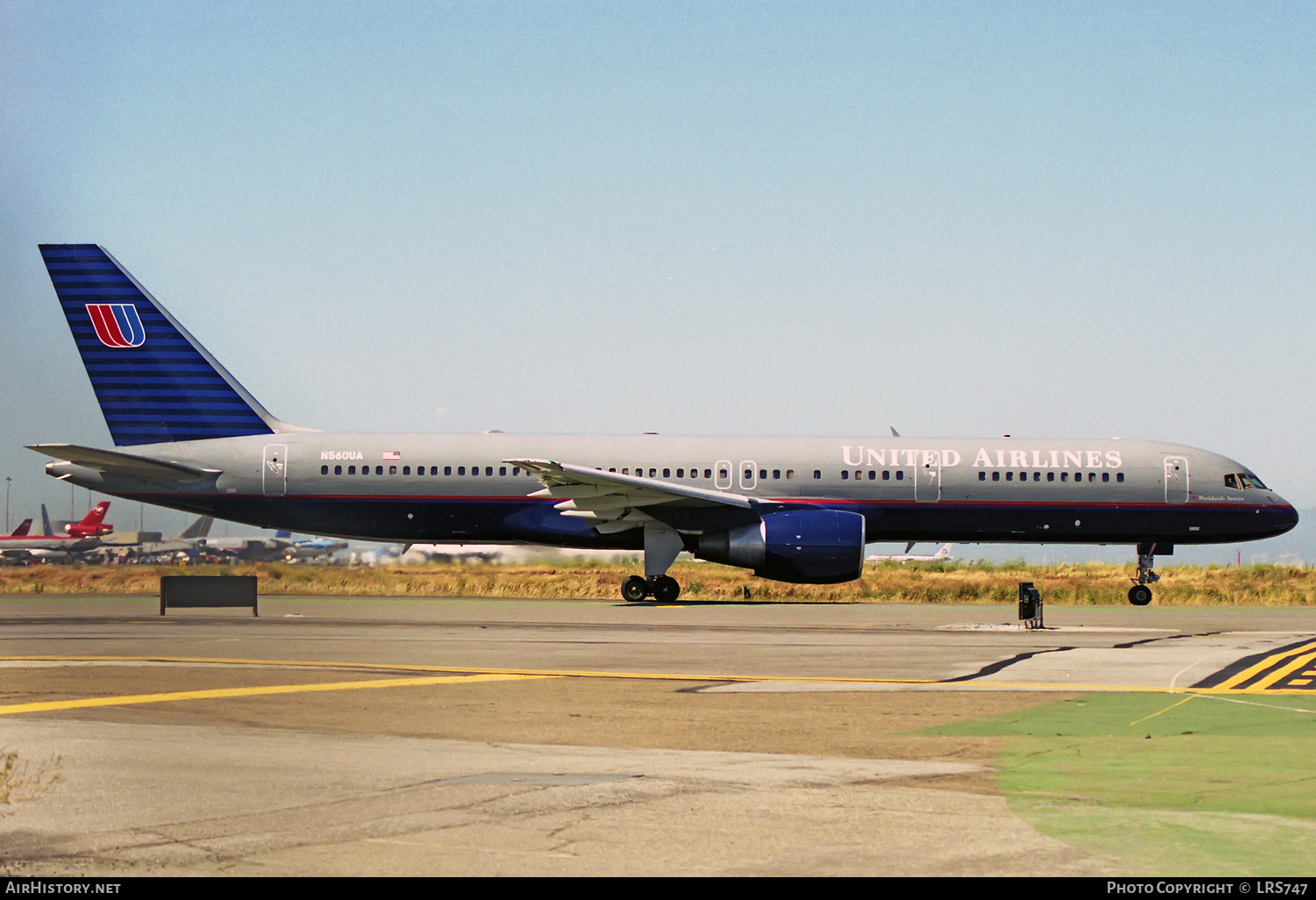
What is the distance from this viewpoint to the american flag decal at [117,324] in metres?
34.3

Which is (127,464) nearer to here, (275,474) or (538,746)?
(275,474)

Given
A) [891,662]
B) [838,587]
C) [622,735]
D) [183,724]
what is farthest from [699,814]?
[838,587]

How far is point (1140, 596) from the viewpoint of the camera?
107 feet

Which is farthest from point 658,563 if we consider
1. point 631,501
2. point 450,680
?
point 450,680

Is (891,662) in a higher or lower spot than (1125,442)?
lower

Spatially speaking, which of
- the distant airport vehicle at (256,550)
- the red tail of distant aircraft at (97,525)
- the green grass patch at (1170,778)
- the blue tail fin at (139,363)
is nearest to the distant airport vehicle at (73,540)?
the red tail of distant aircraft at (97,525)

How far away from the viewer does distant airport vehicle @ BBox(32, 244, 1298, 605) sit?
107ft

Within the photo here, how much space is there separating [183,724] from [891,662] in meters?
9.13

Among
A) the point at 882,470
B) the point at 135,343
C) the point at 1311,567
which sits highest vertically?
the point at 135,343

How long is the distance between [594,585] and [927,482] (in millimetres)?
10677

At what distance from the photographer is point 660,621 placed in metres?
24.9
